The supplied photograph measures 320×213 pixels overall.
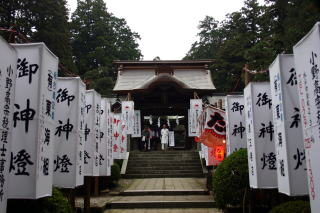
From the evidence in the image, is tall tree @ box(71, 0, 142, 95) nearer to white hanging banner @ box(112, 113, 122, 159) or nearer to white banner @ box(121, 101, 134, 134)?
white banner @ box(121, 101, 134, 134)

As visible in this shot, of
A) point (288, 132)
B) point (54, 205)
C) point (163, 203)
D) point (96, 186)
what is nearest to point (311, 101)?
point (288, 132)

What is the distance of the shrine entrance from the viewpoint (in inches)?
837

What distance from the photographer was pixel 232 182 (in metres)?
7.50

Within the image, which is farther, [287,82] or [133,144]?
[133,144]

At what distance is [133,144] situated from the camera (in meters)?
22.4

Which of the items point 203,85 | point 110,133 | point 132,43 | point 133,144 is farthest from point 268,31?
point 110,133

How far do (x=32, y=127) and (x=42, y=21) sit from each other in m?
24.1

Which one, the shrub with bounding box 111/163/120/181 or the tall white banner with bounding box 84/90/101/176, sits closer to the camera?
the tall white banner with bounding box 84/90/101/176

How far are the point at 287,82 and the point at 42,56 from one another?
3.74 meters

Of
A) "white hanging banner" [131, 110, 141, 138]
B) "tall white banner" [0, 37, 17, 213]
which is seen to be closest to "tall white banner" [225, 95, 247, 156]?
"tall white banner" [0, 37, 17, 213]

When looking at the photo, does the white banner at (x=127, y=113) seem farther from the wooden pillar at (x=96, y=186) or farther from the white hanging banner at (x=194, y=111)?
the wooden pillar at (x=96, y=186)

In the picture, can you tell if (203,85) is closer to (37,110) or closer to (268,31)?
(268,31)

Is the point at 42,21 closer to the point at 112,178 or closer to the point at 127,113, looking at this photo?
the point at 127,113

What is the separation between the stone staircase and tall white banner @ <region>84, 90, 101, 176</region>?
342 inches
